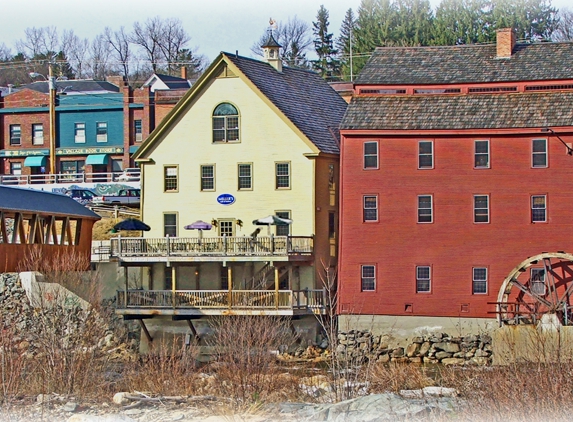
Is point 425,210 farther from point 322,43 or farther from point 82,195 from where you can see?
point 322,43

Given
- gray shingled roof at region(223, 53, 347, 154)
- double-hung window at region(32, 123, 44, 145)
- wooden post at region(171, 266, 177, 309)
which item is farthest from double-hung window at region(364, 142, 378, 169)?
double-hung window at region(32, 123, 44, 145)

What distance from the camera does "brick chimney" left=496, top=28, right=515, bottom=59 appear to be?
52562 millimetres

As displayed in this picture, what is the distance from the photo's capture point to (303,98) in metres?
56.7

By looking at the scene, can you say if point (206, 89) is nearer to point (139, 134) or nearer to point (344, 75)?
point (139, 134)

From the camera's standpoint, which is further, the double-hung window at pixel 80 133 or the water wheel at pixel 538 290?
the double-hung window at pixel 80 133

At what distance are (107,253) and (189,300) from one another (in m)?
5.31

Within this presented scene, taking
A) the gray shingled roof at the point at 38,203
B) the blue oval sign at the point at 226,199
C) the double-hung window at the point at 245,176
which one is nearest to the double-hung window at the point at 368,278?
the double-hung window at the point at 245,176

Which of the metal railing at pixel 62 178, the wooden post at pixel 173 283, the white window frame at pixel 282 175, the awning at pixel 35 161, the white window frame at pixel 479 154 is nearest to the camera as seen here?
the white window frame at pixel 479 154

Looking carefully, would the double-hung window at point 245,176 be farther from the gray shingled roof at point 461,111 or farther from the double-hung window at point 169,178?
the gray shingled roof at point 461,111

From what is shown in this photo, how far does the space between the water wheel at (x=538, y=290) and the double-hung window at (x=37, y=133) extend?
4334 cm

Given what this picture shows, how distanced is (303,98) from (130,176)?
19617mm

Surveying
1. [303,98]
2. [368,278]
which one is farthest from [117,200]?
[368,278]

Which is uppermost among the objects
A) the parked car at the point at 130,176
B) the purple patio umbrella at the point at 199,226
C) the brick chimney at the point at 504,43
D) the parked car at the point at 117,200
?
the brick chimney at the point at 504,43

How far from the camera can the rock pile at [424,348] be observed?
47438 millimetres
